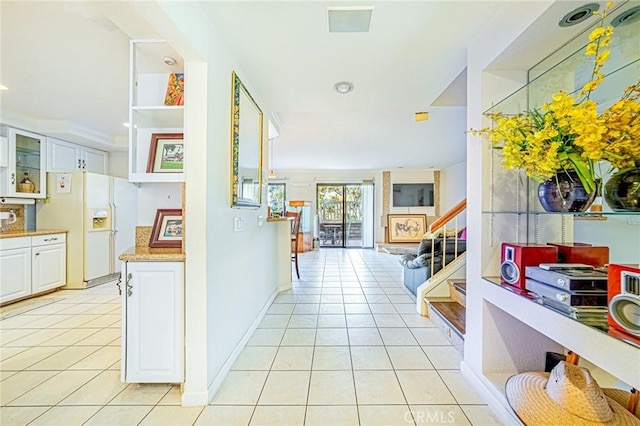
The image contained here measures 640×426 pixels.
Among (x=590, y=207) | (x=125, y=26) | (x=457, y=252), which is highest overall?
(x=125, y=26)

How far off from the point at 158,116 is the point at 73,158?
12.5 feet

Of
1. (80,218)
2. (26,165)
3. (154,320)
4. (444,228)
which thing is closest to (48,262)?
(80,218)

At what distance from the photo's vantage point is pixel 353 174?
346 inches

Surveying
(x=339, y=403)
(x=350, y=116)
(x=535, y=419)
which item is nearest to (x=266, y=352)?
(x=339, y=403)

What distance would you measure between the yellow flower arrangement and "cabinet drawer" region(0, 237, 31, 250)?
4.98m

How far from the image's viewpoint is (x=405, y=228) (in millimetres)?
8500

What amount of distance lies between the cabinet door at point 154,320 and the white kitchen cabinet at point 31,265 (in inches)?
115

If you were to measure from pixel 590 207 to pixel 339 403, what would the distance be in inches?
66.4

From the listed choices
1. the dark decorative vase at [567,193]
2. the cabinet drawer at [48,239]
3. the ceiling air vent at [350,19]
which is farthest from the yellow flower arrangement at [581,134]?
the cabinet drawer at [48,239]

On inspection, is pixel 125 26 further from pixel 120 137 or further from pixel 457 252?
pixel 120 137

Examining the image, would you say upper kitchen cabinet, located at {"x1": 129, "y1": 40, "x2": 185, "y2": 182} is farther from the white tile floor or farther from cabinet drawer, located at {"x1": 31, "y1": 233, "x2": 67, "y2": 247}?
cabinet drawer, located at {"x1": 31, "y1": 233, "x2": 67, "y2": 247}

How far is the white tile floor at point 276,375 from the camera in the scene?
157cm

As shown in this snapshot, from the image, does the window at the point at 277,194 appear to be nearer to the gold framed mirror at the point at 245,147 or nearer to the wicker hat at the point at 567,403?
the gold framed mirror at the point at 245,147

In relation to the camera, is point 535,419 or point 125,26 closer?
point 535,419
